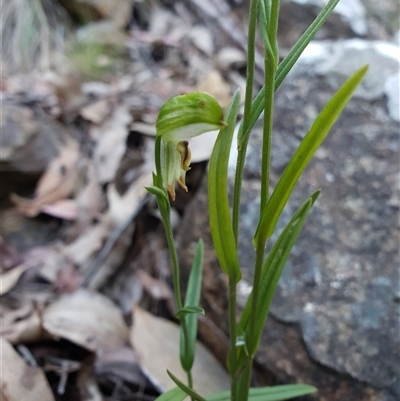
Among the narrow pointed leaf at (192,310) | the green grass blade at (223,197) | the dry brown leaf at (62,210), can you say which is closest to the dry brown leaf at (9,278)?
the dry brown leaf at (62,210)

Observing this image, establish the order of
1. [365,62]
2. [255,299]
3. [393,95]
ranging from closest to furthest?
[255,299] → [393,95] → [365,62]

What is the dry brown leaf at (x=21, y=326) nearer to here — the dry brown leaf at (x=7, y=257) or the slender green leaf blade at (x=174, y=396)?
the dry brown leaf at (x=7, y=257)

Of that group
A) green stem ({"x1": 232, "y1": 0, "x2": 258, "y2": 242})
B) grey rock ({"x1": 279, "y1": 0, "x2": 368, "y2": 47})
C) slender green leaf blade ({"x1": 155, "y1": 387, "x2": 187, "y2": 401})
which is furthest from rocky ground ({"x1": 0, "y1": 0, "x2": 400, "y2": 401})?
grey rock ({"x1": 279, "y1": 0, "x2": 368, "y2": 47})

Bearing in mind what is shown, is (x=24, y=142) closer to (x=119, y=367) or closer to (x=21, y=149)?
(x=21, y=149)

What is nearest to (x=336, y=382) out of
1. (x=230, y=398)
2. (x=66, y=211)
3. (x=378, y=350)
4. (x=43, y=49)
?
(x=378, y=350)

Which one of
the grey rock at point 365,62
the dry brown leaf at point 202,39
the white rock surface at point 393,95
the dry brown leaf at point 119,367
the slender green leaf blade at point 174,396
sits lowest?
the dry brown leaf at point 119,367

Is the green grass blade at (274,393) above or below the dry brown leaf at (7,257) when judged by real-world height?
above

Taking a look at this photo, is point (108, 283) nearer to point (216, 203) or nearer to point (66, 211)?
point (66, 211)

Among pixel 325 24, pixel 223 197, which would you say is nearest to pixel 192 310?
pixel 223 197
